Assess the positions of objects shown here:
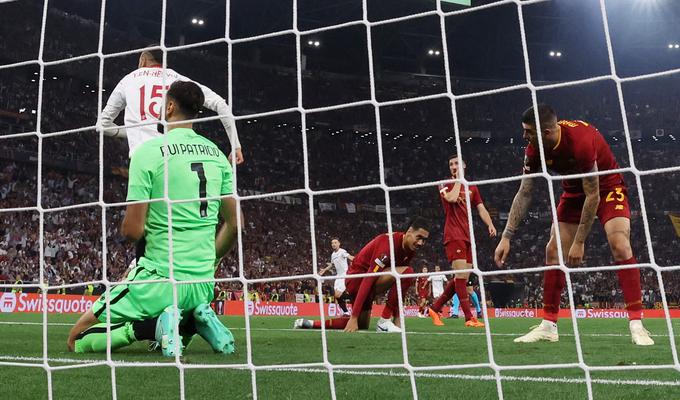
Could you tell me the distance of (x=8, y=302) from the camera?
1345cm

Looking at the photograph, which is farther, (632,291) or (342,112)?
Answer: (342,112)

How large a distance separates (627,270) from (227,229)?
101 inches

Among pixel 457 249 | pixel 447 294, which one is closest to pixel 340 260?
pixel 447 294

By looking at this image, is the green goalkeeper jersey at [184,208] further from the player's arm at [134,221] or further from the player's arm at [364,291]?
the player's arm at [364,291]

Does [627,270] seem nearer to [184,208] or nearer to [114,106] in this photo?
[184,208]

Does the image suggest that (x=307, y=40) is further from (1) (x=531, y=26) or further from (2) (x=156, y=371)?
(2) (x=156, y=371)

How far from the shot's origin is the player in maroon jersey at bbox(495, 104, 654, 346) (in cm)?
421

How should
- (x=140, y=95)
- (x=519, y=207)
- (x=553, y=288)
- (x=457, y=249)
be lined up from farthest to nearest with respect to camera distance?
(x=457, y=249)
(x=140, y=95)
(x=553, y=288)
(x=519, y=207)

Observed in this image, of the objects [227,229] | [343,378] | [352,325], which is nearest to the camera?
[343,378]

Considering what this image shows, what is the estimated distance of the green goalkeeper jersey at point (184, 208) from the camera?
3709 millimetres

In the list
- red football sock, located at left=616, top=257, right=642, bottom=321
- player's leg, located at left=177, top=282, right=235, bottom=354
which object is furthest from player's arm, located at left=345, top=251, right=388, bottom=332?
player's leg, located at left=177, top=282, right=235, bottom=354

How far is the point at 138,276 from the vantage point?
3713 mm

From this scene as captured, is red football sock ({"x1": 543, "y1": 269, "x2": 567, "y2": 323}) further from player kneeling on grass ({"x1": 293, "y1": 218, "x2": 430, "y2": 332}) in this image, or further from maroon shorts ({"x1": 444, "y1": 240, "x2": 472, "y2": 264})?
maroon shorts ({"x1": 444, "y1": 240, "x2": 472, "y2": 264})

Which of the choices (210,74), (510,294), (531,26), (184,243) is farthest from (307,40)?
(184,243)
